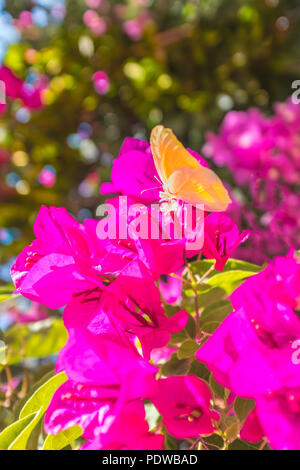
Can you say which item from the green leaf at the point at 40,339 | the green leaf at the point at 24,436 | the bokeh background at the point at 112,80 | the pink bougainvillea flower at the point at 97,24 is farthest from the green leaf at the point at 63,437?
the pink bougainvillea flower at the point at 97,24

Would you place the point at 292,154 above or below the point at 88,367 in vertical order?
below

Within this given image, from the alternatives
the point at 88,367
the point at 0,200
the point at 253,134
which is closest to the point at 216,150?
the point at 253,134

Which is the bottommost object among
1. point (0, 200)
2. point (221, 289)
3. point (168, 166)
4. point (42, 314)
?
point (42, 314)

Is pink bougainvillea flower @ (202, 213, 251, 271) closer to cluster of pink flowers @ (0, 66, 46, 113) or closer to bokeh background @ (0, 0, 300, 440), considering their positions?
bokeh background @ (0, 0, 300, 440)

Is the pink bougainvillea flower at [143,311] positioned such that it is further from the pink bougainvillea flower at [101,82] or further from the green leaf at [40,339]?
the pink bougainvillea flower at [101,82]

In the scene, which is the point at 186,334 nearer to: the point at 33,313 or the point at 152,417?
the point at 152,417

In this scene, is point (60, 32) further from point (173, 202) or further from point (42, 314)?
point (173, 202)
